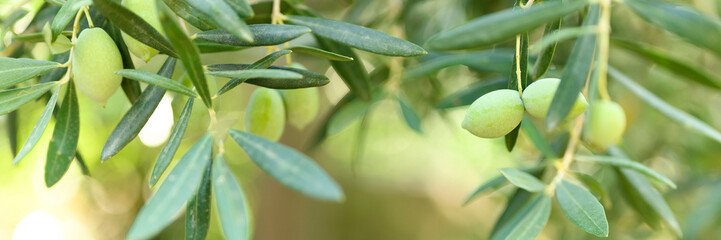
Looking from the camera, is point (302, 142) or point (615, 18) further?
point (302, 142)

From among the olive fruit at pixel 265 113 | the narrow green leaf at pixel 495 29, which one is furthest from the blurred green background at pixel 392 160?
the narrow green leaf at pixel 495 29

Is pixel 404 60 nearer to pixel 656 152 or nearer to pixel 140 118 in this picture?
pixel 140 118

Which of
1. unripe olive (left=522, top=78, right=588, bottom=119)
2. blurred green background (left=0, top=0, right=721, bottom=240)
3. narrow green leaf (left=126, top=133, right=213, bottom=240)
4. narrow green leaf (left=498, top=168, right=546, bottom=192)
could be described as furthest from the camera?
blurred green background (left=0, top=0, right=721, bottom=240)

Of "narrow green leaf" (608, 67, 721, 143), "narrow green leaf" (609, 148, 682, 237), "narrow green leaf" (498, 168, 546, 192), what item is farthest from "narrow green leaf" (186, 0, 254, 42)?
"narrow green leaf" (609, 148, 682, 237)

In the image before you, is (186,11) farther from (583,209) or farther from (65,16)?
(583,209)

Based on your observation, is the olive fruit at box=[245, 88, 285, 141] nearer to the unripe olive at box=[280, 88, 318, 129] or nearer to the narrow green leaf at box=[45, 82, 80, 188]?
the unripe olive at box=[280, 88, 318, 129]

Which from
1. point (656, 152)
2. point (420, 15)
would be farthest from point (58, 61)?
point (656, 152)
